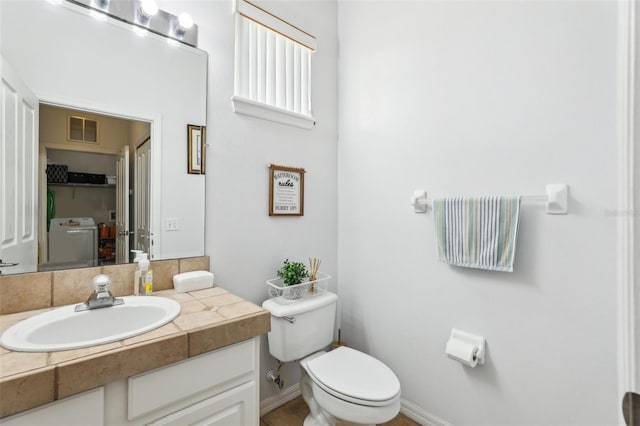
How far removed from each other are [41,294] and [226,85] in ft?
4.08

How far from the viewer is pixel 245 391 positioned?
1058 mm

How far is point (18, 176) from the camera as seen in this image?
41.3 inches

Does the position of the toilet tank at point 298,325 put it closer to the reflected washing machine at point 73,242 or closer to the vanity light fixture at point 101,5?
the reflected washing machine at point 73,242

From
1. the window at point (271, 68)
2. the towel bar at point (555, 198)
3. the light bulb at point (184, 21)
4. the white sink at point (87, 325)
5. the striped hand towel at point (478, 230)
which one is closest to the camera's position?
the white sink at point (87, 325)

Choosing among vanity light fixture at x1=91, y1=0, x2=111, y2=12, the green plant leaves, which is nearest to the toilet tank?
the green plant leaves

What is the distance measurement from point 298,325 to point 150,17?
5.46 feet

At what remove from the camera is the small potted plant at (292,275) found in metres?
1.64

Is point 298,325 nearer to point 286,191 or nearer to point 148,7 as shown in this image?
point 286,191

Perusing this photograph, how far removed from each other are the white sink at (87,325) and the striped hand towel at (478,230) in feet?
4.11

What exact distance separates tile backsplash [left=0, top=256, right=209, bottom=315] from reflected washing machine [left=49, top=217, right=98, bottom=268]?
0.14 ft

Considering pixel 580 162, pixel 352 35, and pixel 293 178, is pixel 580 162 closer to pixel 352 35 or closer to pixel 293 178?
pixel 293 178

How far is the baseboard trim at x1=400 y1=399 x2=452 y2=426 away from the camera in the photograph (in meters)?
1.55

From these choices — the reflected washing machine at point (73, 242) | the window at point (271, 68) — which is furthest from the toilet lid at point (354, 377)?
the window at point (271, 68)

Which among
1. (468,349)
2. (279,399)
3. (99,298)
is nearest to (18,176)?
(99,298)
